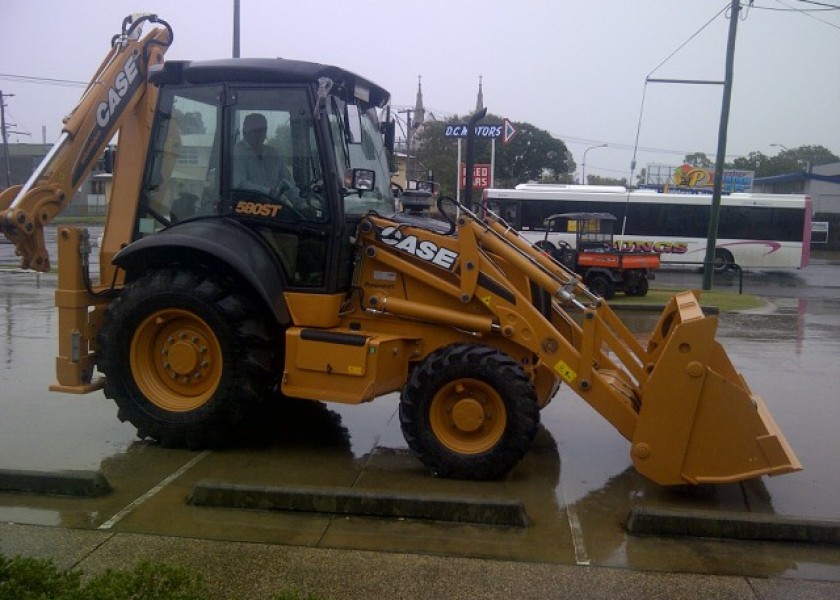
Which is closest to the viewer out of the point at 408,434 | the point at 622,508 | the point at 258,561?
the point at 258,561

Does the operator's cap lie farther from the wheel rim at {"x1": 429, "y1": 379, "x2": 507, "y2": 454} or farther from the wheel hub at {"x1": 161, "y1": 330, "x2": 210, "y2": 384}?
the wheel rim at {"x1": 429, "y1": 379, "x2": 507, "y2": 454}

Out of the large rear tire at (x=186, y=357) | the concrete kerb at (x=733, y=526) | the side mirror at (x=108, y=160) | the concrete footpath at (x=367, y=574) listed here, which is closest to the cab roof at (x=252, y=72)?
the side mirror at (x=108, y=160)

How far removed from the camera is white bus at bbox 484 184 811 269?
29.7 m

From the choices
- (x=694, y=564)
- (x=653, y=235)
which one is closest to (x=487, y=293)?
(x=694, y=564)

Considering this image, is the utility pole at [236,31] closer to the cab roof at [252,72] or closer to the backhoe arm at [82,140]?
the backhoe arm at [82,140]

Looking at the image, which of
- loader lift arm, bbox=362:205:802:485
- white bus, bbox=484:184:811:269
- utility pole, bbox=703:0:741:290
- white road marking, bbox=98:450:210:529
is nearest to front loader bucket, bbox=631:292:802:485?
loader lift arm, bbox=362:205:802:485

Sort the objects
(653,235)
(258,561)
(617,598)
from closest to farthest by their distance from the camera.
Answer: (617,598) < (258,561) < (653,235)

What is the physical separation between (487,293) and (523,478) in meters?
1.31

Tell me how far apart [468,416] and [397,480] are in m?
0.66

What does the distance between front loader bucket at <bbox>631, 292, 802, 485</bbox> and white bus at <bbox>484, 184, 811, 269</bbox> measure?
24687mm

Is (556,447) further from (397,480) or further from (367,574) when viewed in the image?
(367,574)

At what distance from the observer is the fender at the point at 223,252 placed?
5.79 metres

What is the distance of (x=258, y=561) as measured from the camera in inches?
169

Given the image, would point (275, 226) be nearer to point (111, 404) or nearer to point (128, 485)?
point (128, 485)
